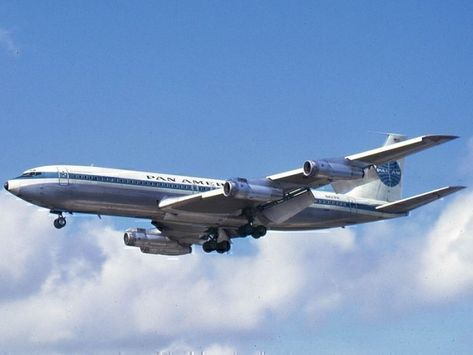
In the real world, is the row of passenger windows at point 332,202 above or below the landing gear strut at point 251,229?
above

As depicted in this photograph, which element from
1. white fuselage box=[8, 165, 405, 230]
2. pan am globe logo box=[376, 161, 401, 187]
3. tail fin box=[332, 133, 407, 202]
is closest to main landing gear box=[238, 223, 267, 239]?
white fuselage box=[8, 165, 405, 230]

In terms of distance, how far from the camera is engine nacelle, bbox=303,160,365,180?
6328 centimetres

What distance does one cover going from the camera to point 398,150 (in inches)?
2393

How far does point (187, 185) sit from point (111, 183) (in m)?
5.76

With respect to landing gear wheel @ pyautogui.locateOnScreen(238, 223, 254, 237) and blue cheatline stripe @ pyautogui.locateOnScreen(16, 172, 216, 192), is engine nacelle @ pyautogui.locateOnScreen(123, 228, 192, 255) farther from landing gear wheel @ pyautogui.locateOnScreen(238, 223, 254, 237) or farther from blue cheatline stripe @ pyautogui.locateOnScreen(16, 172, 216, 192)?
blue cheatline stripe @ pyautogui.locateOnScreen(16, 172, 216, 192)

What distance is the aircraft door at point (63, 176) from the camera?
65250 mm

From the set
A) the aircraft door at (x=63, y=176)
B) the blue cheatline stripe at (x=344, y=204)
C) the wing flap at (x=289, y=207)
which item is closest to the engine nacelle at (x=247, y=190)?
the wing flap at (x=289, y=207)

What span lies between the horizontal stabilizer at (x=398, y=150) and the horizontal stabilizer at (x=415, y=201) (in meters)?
6.39

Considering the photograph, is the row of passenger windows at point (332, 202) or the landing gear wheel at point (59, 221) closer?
the landing gear wheel at point (59, 221)

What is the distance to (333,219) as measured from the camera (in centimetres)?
→ 7506

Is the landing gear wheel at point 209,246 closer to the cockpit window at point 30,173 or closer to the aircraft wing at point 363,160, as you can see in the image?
the aircraft wing at point 363,160

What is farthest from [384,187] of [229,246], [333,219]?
[229,246]

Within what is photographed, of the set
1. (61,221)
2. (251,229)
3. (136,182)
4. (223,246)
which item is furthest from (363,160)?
(61,221)

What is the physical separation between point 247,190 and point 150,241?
14.6 m
